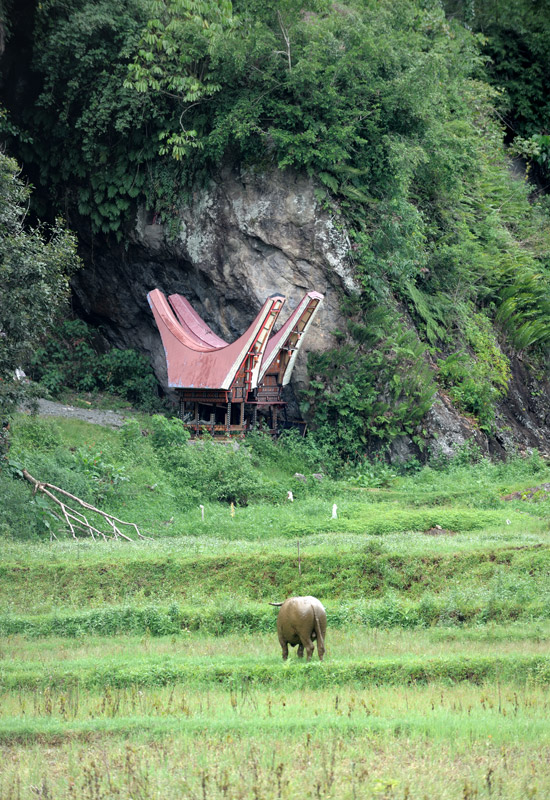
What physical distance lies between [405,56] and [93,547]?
54.2ft

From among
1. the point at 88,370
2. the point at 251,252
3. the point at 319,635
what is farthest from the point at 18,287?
the point at 88,370

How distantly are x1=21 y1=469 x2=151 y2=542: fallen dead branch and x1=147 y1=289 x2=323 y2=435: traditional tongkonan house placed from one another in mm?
5486

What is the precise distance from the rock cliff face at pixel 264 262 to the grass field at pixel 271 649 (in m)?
4.75

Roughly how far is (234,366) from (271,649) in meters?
12.2

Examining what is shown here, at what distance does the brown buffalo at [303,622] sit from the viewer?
9070 mm

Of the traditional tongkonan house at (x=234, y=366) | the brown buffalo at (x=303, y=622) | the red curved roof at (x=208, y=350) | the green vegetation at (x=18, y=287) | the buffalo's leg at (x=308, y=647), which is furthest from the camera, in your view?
the traditional tongkonan house at (x=234, y=366)

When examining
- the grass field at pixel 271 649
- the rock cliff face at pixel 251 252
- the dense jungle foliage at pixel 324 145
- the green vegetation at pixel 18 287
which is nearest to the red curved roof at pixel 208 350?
the rock cliff face at pixel 251 252

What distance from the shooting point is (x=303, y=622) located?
916 centimetres

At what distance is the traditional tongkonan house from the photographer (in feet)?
72.9

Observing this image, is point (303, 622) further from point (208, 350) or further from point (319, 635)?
point (208, 350)

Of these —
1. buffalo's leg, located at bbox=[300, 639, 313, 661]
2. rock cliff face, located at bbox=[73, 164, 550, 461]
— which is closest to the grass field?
buffalo's leg, located at bbox=[300, 639, 313, 661]

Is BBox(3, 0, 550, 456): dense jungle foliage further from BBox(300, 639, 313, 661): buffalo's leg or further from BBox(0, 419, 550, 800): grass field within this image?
BBox(300, 639, 313, 661): buffalo's leg

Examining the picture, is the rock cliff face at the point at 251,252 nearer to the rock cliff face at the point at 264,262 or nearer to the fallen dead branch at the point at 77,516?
the rock cliff face at the point at 264,262

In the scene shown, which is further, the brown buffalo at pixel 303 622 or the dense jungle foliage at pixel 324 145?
the dense jungle foliage at pixel 324 145
